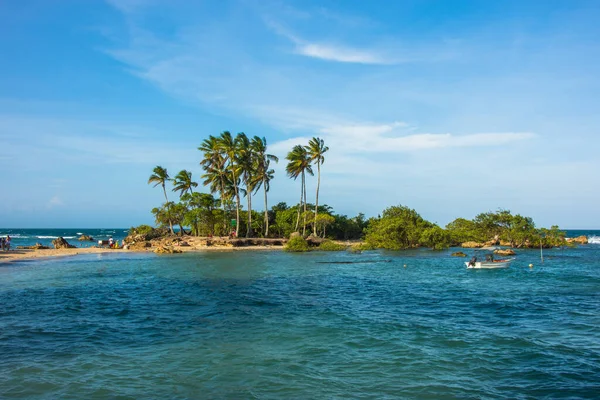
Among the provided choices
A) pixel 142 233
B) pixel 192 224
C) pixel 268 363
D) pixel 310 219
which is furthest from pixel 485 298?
pixel 142 233

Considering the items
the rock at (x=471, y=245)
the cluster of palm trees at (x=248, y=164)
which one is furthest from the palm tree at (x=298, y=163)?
the rock at (x=471, y=245)

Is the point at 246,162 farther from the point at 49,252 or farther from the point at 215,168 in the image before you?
the point at 49,252

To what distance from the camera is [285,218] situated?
71.6 m

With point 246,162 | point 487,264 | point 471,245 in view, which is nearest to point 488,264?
point 487,264

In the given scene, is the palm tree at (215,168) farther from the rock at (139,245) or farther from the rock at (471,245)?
the rock at (471,245)

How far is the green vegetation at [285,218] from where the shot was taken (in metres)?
56.3

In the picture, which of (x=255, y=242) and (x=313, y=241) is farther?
(x=255, y=242)

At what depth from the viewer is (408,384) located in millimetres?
9469

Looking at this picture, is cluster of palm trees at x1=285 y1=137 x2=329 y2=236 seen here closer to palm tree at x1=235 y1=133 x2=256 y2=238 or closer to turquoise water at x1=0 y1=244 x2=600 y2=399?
palm tree at x1=235 y1=133 x2=256 y2=238

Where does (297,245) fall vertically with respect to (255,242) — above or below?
below

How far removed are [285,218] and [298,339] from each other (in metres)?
58.7

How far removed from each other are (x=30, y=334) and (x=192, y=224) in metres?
54.9

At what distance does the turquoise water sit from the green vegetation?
30.6m

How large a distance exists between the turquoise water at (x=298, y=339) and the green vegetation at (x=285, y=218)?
30623 mm
